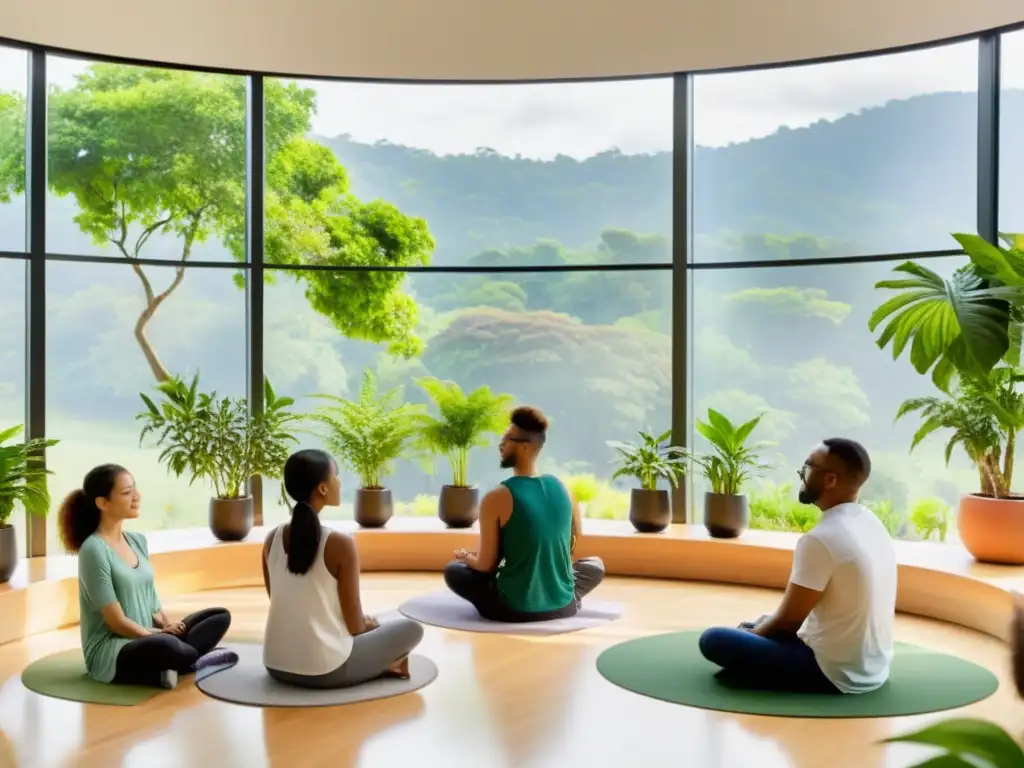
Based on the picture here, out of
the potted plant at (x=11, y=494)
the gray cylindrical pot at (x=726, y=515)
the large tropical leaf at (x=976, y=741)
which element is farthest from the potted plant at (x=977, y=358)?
the large tropical leaf at (x=976, y=741)

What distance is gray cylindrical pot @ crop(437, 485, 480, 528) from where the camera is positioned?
7.67m

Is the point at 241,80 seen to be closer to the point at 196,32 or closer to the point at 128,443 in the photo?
the point at 196,32

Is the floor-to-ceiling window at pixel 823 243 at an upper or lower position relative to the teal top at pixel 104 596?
upper

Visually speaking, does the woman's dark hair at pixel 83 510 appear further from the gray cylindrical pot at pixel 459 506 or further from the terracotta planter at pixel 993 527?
the terracotta planter at pixel 993 527

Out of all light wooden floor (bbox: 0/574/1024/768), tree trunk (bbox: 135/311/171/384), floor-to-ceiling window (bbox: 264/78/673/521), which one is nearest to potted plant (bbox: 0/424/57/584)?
light wooden floor (bbox: 0/574/1024/768)

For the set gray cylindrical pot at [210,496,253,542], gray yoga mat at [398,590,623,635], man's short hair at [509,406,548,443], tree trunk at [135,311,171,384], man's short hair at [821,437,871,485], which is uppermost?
tree trunk at [135,311,171,384]

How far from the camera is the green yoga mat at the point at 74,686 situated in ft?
14.5

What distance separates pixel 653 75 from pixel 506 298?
2911 mm

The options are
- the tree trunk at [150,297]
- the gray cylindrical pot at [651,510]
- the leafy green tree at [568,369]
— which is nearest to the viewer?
the gray cylindrical pot at [651,510]

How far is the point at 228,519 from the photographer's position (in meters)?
7.21

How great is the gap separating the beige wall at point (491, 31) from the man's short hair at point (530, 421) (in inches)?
87.1

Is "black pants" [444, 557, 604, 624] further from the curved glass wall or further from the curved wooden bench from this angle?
the curved glass wall

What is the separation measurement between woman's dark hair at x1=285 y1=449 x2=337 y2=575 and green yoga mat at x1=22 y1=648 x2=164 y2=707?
82cm

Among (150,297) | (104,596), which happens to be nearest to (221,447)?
(150,297)
